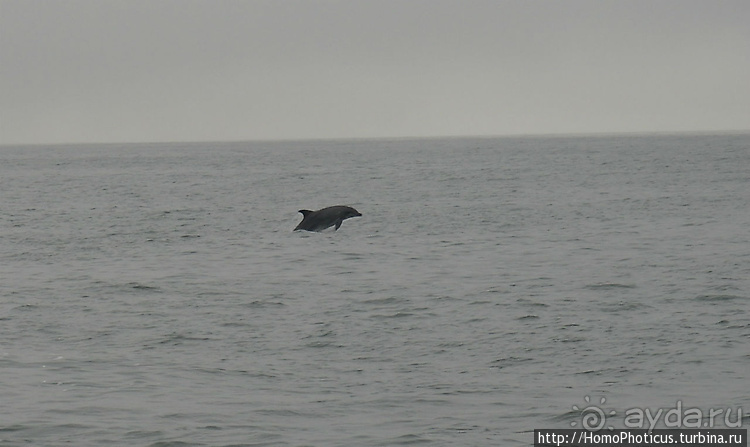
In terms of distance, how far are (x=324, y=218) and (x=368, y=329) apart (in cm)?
1752

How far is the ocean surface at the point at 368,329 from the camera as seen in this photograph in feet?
40.1

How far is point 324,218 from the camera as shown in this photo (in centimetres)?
3462

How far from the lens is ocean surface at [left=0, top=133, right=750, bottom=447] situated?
40.1 ft

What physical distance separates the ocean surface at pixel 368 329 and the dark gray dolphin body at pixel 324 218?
0.58 metres

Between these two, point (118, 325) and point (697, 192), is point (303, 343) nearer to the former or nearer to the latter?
point (118, 325)

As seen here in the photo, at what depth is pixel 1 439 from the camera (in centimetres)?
1159

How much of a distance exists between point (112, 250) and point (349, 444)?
19135 mm

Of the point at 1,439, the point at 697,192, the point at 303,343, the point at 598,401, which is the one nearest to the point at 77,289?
the point at 303,343

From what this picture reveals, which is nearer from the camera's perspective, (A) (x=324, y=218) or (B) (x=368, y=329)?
(B) (x=368, y=329)

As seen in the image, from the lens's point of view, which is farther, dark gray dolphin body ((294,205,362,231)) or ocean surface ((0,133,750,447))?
dark gray dolphin body ((294,205,362,231))

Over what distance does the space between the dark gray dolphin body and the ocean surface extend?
23.0 inches

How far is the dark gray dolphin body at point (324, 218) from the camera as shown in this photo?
34.3m

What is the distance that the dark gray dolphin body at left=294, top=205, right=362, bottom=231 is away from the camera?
34344mm

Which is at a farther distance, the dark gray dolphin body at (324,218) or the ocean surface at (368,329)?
the dark gray dolphin body at (324,218)
